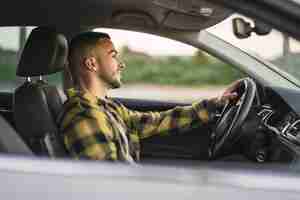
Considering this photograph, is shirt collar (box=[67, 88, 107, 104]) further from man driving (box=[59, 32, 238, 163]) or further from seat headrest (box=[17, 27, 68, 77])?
seat headrest (box=[17, 27, 68, 77])

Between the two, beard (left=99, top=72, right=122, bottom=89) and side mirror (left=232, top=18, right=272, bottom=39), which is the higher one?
side mirror (left=232, top=18, right=272, bottom=39)

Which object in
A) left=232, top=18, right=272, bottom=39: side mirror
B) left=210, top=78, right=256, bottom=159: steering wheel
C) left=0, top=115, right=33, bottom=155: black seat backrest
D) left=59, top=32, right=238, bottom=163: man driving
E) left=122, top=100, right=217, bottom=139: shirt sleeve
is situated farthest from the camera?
left=122, top=100, right=217, bottom=139: shirt sleeve

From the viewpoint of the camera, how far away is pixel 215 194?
1792 mm

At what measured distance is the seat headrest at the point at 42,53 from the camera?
115 inches

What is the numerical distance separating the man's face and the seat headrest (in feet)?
0.55

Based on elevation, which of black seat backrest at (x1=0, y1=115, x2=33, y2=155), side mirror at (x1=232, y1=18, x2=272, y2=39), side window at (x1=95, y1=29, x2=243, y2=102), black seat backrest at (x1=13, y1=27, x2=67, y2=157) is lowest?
side window at (x1=95, y1=29, x2=243, y2=102)

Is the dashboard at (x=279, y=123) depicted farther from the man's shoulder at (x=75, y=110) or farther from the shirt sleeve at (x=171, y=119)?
the man's shoulder at (x=75, y=110)

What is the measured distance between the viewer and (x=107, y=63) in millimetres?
2928

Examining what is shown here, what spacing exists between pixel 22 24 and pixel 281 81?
1.29 metres

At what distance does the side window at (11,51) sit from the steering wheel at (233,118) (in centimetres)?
82

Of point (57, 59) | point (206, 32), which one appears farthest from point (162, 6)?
point (57, 59)

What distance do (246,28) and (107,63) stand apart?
893mm

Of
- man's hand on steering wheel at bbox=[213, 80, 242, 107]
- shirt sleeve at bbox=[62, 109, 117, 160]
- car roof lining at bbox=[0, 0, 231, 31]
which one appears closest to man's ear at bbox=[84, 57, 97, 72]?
shirt sleeve at bbox=[62, 109, 117, 160]

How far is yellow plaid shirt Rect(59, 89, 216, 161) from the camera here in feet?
8.16
